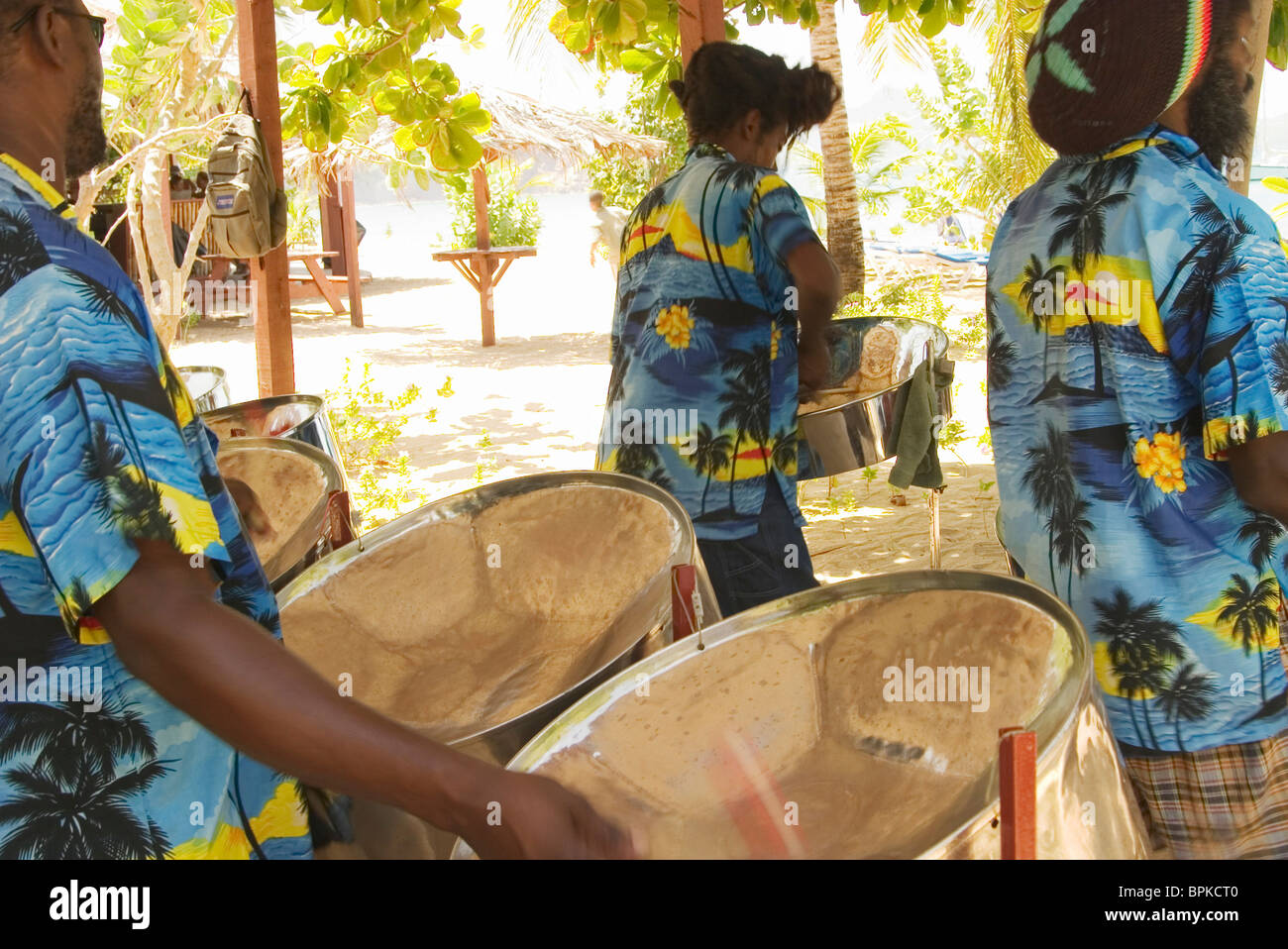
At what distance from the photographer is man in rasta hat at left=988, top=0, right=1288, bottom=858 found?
94 centimetres

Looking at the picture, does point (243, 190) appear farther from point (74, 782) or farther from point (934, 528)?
point (74, 782)

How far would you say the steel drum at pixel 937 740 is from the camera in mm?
681

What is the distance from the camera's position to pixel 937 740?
0.93 m

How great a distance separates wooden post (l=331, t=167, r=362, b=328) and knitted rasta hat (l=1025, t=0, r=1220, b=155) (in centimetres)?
910

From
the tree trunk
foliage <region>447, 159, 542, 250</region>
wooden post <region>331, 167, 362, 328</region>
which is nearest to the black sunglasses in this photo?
the tree trunk

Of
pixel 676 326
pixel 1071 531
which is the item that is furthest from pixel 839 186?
pixel 1071 531

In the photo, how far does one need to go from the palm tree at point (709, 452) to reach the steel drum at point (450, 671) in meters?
0.40

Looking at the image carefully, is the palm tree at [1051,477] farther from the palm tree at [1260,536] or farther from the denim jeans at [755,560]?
the denim jeans at [755,560]

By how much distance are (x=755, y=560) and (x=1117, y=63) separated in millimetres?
884

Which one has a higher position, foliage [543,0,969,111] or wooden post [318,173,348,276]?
wooden post [318,173,348,276]

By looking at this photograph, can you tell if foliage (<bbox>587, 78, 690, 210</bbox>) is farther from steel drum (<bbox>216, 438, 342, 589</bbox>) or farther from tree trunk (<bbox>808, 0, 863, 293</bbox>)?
steel drum (<bbox>216, 438, 342, 589</bbox>)
